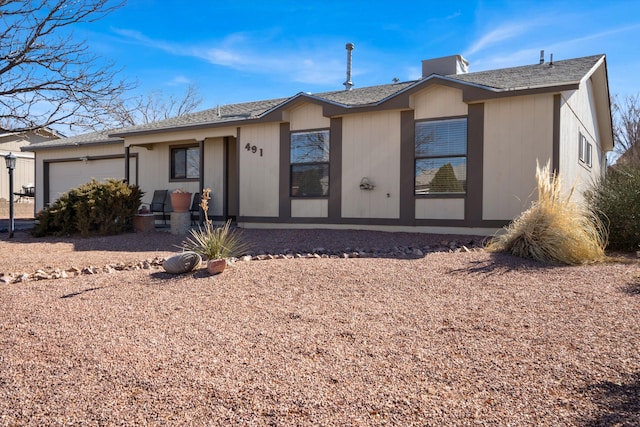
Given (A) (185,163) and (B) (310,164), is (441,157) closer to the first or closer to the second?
(B) (310,164)

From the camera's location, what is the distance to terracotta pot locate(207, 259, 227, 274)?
5016 millimetres

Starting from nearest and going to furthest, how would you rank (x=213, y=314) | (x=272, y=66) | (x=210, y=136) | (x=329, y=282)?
(x=213, y=314) → (x=329, y=282) → (x=210, y=136) → (x=272, y=66)

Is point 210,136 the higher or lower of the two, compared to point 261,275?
higher

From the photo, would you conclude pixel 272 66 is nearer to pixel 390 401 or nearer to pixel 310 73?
pixel 310 73

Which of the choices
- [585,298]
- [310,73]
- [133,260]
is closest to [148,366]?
[585,298]

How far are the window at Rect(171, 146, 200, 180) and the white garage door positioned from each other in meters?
1.48

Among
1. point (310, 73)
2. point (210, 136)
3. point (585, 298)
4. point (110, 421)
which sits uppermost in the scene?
point (310, 73)

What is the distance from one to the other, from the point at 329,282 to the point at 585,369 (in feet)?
7.98

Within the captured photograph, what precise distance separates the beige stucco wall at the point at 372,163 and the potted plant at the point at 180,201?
324 centimetres

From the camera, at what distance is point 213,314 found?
3.89 meters

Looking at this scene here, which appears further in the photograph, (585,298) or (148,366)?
(585,298)

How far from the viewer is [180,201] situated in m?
10.1

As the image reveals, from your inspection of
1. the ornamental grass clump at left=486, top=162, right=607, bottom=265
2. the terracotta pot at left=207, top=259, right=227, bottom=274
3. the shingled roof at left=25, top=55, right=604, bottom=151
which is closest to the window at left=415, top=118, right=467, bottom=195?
the shingled roof at left=25, top=55, right=604, bottom=151

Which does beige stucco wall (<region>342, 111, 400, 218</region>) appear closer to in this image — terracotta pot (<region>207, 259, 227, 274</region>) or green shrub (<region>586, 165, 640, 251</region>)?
green shrub (<region>586, 165, 640, 251</region>)
